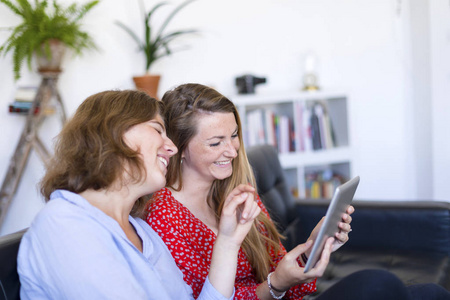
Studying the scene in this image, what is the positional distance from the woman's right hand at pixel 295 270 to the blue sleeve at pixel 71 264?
1.66 ft

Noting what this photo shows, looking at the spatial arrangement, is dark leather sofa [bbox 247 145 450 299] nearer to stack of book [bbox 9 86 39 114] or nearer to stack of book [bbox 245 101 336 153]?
stack of book [bbox 245 101 336 153]

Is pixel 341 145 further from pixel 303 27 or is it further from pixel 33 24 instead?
pixel 33 24

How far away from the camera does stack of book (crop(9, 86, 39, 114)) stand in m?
3.09

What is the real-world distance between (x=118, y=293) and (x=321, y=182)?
10.3 ft

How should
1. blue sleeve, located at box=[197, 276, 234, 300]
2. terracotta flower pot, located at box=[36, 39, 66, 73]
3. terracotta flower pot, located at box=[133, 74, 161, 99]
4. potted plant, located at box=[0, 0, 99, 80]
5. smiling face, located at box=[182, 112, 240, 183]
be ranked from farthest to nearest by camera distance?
terracotta flower pot, located at box=[133, 74, 161, 99] → terracotta flower pot, located at box=[36, 39, 66, 73] → potted plant, located at box=[0, 0, 99, 80] → smiling face, located at box=[182, 112, 240, 183] → blue sleeve, located at box=[197, 276, 234, 300]

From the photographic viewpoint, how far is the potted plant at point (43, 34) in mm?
2949

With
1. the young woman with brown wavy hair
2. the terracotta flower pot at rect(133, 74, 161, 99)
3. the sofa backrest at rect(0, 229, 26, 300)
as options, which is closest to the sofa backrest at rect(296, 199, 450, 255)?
the young woman with brown wavy hair

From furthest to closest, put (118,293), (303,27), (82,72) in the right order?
(303,27), (82,72), (118,293)

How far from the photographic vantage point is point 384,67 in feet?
14.5

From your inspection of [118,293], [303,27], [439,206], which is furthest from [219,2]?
[118,293]

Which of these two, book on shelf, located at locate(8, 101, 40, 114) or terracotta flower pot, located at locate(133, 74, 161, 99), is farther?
terracotta flower pot, located at locate(133, 74, 161, 99)

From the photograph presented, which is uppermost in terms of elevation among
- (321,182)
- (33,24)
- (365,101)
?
(33,24)

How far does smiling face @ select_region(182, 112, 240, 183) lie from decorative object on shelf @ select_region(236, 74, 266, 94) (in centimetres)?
211

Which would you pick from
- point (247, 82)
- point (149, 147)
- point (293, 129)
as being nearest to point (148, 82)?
point (247, 82)
